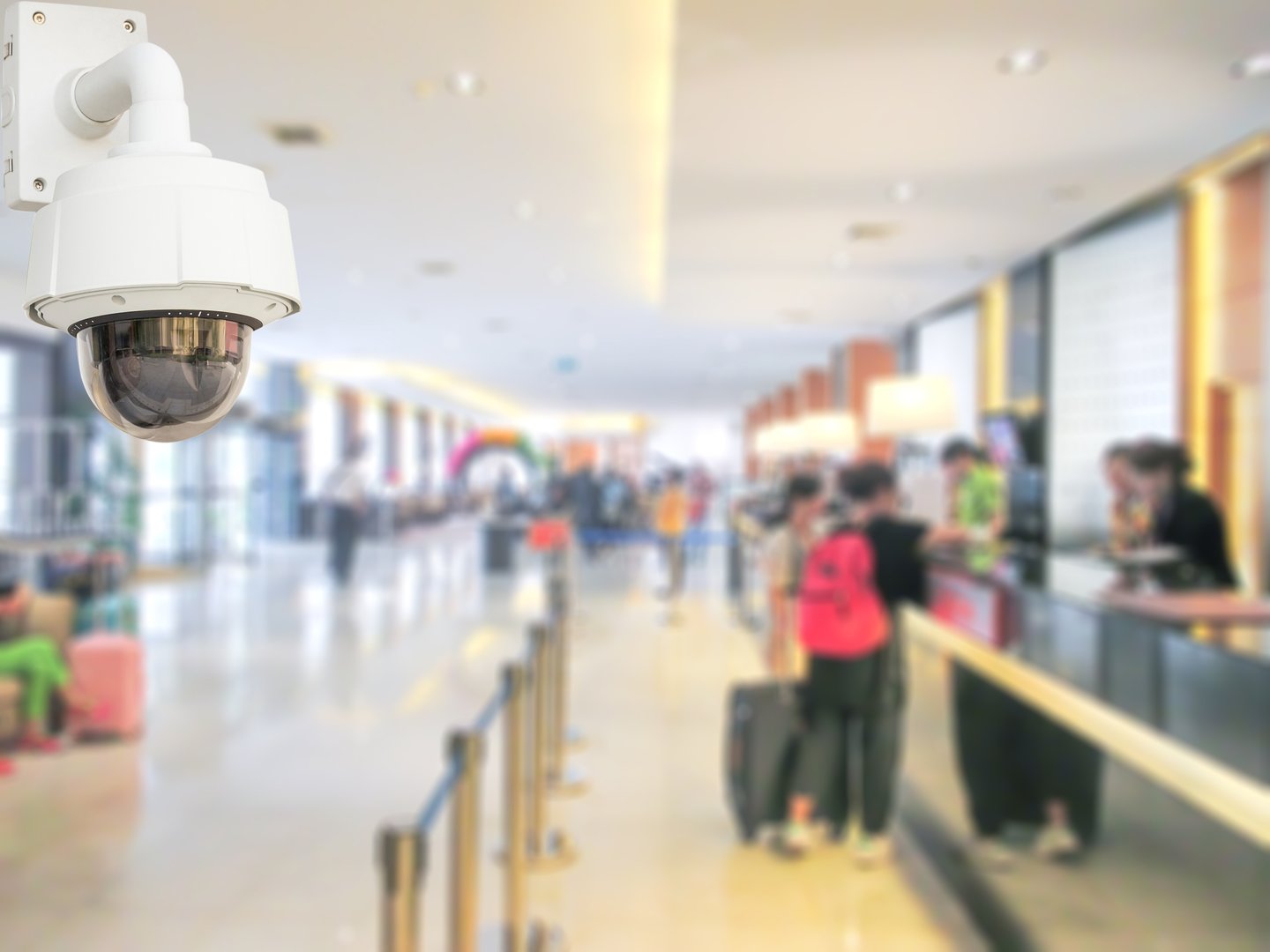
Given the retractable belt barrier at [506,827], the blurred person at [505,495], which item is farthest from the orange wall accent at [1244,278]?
the blurred person at [505,495]

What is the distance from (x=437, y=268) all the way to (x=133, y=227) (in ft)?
27.3

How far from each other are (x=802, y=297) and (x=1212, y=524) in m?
6.21

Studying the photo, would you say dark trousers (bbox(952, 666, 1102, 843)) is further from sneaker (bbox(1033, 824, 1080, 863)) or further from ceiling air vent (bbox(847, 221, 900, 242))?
ceiling air vent (bbox(847, 221, 900, 242))

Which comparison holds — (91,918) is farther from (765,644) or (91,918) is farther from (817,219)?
(765,644)

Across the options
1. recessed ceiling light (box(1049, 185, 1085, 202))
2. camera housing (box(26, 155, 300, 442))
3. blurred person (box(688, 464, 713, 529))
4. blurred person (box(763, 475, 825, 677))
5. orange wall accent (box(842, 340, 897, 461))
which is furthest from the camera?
blurred person (box(688, 464, 713, 529))

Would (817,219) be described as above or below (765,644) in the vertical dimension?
above

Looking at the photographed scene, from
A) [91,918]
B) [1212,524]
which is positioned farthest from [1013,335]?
[91,918]

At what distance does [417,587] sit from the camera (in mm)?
12531

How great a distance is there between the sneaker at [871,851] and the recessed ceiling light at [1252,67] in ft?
11.4

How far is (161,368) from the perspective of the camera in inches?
25.4

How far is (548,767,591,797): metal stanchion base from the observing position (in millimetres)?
4754

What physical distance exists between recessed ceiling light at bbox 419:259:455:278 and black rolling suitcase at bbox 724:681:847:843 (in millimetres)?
5346

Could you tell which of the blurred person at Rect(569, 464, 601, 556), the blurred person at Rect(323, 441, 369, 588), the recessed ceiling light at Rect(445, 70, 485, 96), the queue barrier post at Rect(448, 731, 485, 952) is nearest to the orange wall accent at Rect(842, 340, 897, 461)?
the blurred person at Rect(569, 464, 601, 556)

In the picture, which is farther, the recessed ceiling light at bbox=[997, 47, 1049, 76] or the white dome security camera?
the recessed ceiling light at bbox=[997, 47, 1049, 76]
